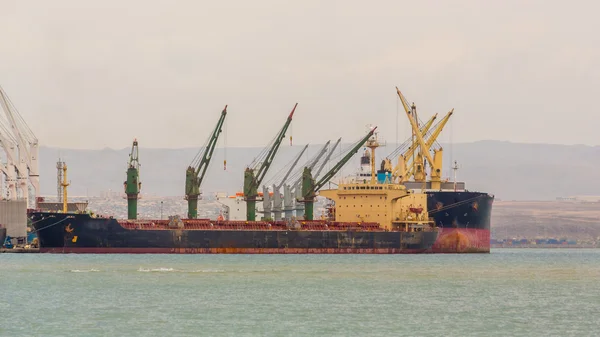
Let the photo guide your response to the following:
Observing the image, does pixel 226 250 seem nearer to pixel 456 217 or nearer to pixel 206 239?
pixel 206 239

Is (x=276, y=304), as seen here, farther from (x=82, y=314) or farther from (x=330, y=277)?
(x=330, y=277)

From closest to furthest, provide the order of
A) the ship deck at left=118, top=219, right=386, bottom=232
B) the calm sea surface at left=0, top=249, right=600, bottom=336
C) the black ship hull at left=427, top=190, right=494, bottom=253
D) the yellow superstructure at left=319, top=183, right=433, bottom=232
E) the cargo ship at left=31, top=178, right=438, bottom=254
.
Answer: the calm sea surface at left=0, top=249, right=600, bottom=336, the cargo ship at left=31, top=178, right=438, bottom=254, the ship deck at left=118, top=219, right=386, bottom=232, the yellow superstructure at left=319, top=183, right=433, bottom=232, the black ship hull at left=427, top=190, right=494, bottom=253

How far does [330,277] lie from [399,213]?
3623 cm

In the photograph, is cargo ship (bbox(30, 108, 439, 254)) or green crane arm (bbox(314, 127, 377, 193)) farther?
green crane arm (bbox(314, 127, 377, 193))

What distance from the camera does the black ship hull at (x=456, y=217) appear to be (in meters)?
110

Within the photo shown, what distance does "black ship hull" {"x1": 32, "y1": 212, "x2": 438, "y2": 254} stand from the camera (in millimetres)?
97875

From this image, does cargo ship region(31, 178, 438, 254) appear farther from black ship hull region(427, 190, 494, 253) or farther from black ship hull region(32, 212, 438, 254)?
black ship hull region(427, 190, 494, 253)

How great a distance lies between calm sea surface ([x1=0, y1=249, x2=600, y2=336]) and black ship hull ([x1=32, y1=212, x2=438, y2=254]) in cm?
1078

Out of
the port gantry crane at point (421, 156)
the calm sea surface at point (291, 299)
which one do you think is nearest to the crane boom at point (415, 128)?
the port gantry crane at point (421, 156)

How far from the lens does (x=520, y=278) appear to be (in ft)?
248

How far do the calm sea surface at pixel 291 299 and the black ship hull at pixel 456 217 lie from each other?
23.3 m

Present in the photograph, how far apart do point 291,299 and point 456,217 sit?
55.4 m

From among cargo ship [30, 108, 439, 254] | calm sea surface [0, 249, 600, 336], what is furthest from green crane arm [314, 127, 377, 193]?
calm sea surface [0, 249, 600, 336]

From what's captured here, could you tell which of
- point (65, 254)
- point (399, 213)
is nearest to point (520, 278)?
point (399, 213)
